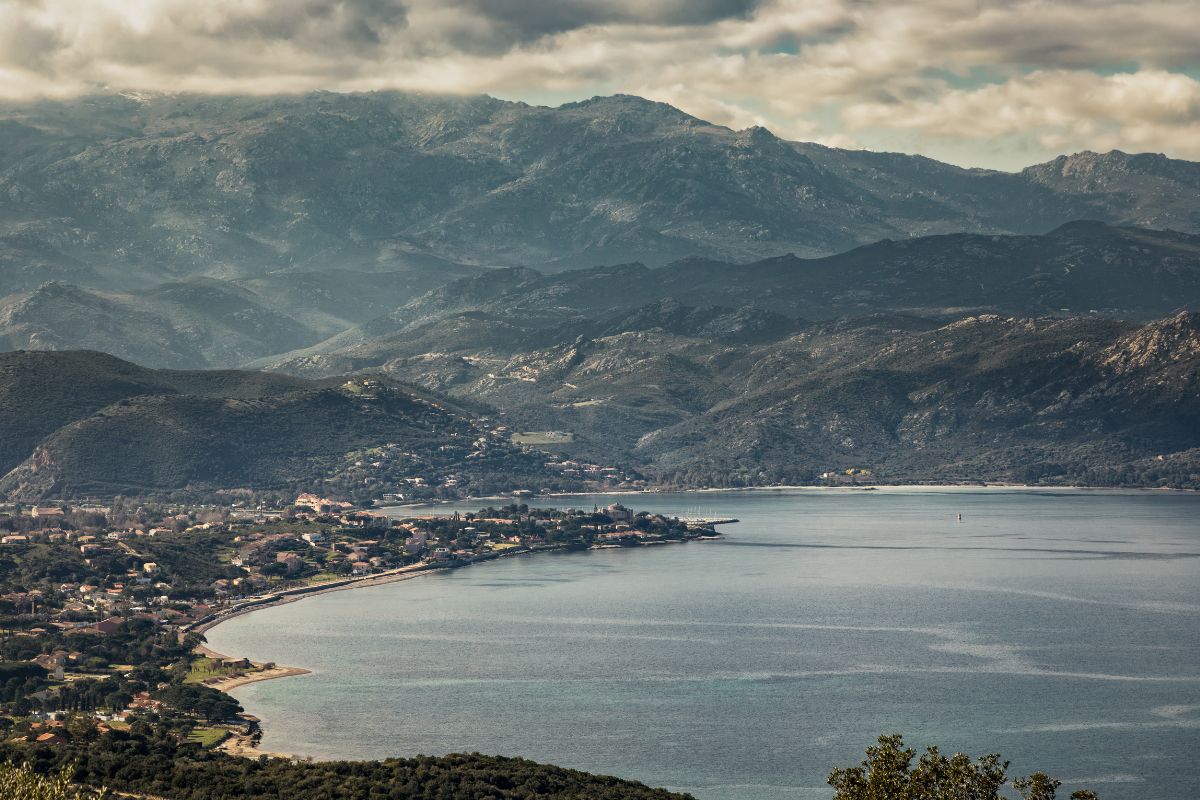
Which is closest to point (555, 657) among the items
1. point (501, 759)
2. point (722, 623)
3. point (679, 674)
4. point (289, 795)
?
point (679, 674)

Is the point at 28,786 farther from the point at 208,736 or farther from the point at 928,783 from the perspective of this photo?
the point at 208,736

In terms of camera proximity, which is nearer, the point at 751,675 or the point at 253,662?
the point at 751,675

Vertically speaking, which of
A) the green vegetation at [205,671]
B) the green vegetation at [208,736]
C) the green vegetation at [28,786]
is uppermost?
the green vegetation at [28,786]

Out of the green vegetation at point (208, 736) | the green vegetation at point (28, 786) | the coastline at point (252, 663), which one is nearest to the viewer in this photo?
the green vegetation at point (28, 786)

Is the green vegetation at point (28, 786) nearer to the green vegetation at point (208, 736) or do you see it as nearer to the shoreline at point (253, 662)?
the shoreline at point (253, 662)

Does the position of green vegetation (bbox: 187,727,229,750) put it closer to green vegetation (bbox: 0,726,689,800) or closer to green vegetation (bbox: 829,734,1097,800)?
green vegetation (bbox: 0,726,689,800)

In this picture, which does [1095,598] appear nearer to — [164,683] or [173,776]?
[164,683]

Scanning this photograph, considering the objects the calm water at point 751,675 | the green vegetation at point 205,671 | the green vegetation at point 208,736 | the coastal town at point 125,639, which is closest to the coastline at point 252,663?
the coastal town at point 125,639

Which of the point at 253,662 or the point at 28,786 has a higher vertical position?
the point at 28,786

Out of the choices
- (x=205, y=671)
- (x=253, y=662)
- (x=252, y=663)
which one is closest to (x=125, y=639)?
(x=253, y=662)
